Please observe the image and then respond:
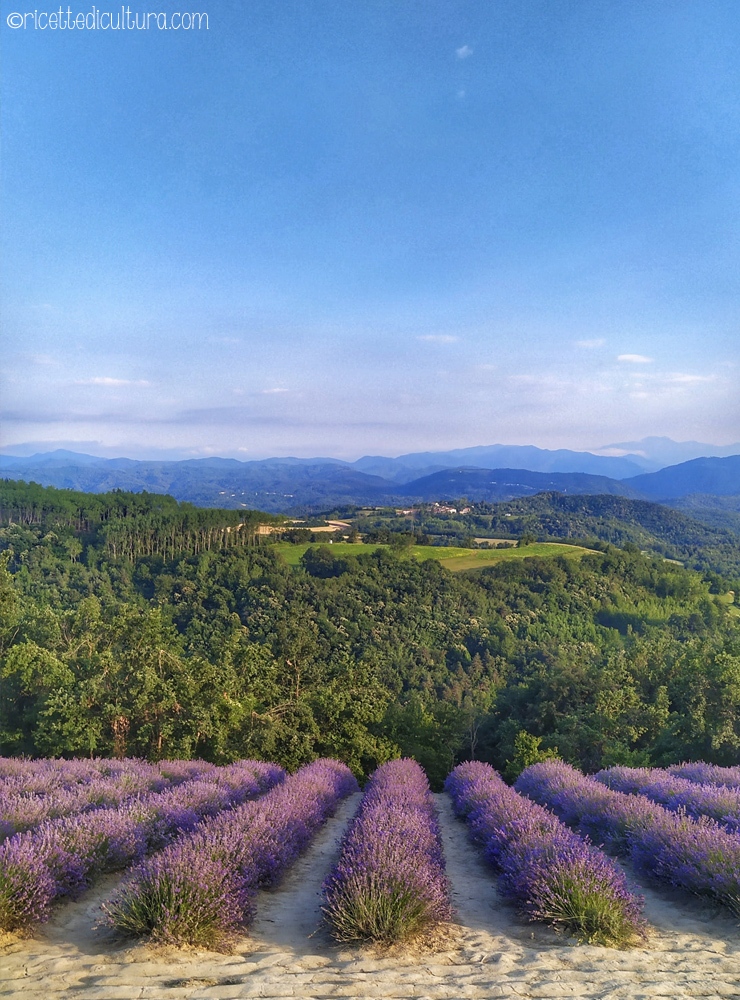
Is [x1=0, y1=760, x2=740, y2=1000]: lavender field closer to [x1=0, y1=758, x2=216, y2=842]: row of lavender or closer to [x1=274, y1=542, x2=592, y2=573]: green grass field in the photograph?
[x1=0, y1=758, x2=216, y2=842]: row of lavender

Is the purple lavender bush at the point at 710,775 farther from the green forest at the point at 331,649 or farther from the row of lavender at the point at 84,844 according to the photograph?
the green forest at the point at 331,649

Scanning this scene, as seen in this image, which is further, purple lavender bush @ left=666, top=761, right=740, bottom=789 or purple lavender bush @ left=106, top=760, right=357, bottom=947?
purple lavender bush @ left=666, top=761, right=740, bottom=789

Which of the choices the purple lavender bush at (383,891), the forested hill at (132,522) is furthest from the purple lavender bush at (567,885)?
the forested hill at (132,522)

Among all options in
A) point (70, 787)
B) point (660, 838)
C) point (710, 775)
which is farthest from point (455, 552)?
point (660, 838)

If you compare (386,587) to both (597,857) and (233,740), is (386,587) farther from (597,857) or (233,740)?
(597,857)

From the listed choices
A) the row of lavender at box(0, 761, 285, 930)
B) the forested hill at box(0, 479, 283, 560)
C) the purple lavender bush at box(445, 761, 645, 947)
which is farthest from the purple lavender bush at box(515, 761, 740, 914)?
the forested hill at box(0, 479, 283, 560)

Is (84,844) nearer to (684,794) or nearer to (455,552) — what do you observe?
(684,794)
